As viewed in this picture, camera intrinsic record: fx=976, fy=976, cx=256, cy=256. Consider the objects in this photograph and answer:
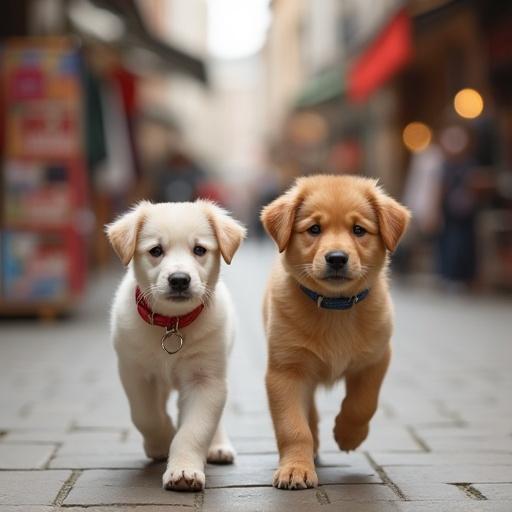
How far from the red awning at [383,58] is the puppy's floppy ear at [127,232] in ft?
33.0

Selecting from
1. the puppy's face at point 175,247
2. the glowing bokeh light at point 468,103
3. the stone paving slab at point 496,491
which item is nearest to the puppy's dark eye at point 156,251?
the puppy's face at point 175,247

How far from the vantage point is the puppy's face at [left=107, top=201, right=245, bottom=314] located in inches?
145

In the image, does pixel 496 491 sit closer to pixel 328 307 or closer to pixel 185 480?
pixel 328 307

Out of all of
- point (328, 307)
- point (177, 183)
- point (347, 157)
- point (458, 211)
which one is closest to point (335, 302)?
point (328, 307)

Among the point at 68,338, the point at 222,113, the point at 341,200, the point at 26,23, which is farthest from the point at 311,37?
the point at 222,113

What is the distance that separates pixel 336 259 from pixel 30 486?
1437 millimetres

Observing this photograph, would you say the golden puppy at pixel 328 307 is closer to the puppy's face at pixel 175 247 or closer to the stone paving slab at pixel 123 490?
the puppy's face at pixel 175 247

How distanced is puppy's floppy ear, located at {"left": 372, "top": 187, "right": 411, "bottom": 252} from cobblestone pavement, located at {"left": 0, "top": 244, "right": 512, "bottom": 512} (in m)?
0.94

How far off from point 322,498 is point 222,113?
8793cm

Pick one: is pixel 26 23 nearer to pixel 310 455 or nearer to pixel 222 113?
pixel 310 455

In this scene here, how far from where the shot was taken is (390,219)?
3.93 m

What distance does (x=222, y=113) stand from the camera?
9025 cm

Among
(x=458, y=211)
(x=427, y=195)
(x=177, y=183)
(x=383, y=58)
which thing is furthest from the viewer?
(x=177, y=183)

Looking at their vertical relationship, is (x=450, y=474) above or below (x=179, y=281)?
below
